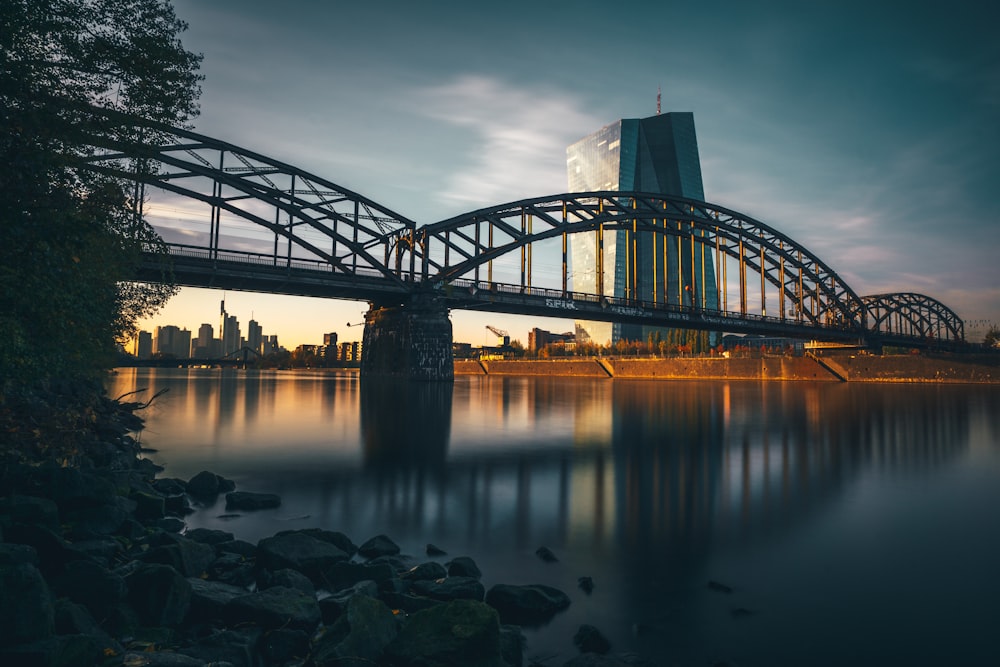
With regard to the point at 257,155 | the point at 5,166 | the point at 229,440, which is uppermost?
the point at 257,155

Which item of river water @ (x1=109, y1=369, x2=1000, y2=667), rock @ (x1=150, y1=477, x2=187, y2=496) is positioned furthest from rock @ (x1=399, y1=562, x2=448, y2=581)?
rock @ (x1=150, y1=477, x2=187, y2=496)

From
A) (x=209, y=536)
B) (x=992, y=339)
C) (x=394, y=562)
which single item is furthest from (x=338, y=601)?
(x=992, y=339)

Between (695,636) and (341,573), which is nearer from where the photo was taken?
(695,636)

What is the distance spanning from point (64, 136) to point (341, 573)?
30.5ft

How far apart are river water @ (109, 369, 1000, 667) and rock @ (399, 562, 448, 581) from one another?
0.60m

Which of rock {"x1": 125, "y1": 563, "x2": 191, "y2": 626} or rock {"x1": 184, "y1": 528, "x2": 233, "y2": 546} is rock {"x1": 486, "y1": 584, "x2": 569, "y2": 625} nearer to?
rock {"x1": 125, "y1": 563, "x2": 191, "y2": 626}

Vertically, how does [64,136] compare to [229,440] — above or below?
above

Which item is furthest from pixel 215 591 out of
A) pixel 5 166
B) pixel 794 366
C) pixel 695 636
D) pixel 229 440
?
pixel 794 366

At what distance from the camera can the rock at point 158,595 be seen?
5199 mm

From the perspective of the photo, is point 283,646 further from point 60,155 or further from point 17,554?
point 60,155

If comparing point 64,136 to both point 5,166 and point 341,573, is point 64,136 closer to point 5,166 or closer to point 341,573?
point 5,166

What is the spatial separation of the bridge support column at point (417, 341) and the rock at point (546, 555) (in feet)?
164

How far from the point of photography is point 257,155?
55688mm

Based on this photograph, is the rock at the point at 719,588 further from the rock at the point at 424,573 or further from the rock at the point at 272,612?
the rock at the point at 272,612
